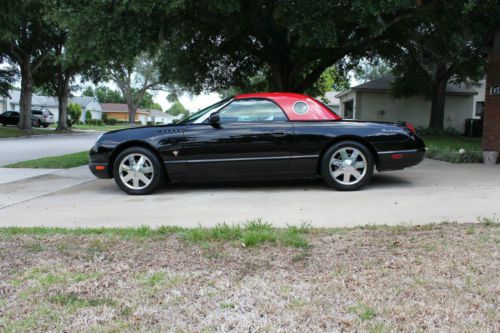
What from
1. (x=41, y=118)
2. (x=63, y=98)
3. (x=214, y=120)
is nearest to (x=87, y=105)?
(x=41, y=118)

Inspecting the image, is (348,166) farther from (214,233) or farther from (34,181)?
(34,181)

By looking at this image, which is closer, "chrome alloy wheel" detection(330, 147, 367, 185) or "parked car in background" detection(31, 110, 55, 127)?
"chrome alloy wheel" detection(330, 147, 367, 185)

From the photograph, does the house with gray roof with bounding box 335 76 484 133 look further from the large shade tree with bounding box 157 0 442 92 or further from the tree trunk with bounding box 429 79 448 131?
the large shade tree with bounding box 157 0 442 92

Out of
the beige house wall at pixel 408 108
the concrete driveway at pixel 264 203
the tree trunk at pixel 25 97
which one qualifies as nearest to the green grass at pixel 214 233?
the concrete driveway at pixel 264 203

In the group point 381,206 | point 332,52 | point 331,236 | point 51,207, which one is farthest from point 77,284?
point 332,52

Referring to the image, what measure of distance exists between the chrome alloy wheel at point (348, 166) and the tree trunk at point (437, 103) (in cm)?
2043

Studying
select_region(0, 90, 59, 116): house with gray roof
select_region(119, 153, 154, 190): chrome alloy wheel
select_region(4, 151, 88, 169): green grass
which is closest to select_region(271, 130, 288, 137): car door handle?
select_region(119, 153, 154, 190): chrome alloy wheel

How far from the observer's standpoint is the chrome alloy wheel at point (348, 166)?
22.7ft

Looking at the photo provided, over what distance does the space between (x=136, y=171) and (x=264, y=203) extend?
2078mm

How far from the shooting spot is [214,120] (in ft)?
22.2

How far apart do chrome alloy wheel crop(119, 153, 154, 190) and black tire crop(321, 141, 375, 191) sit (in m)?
2.56

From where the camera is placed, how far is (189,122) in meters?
7.05

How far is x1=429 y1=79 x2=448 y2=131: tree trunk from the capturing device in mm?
25625

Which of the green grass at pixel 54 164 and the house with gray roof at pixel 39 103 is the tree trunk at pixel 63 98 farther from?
the house with gray roof at pixel 39 103
